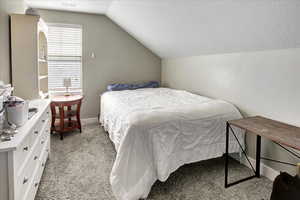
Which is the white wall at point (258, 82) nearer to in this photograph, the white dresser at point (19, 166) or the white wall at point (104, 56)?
the white wall at point (104, 56)

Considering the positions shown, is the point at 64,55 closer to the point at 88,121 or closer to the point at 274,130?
the point at 88,121

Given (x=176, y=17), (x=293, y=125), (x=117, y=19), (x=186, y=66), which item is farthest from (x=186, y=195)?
(x=117, y=19)

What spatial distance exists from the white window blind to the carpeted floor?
1.63 metres

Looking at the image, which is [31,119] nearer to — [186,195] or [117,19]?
[186,195]

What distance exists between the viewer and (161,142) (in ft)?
6.27

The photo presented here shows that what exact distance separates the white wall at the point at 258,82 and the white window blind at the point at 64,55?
2399 mm

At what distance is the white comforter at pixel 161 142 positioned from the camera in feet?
5.89

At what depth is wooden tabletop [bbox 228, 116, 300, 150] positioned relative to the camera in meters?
1.51

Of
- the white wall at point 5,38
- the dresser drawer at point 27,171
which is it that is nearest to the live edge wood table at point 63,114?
the white wall at point 5,38

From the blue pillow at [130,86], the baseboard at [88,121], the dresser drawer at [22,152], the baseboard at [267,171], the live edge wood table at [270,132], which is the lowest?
the baseboard at [267,171]

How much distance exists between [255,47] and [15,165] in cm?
241

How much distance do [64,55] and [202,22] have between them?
9.19 ft

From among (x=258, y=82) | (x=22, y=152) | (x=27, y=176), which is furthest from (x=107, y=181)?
(x=258, y=82)

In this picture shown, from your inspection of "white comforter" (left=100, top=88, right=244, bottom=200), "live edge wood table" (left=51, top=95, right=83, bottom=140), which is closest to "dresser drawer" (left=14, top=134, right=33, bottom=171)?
"white comforter" (left=100, top=88, right=244, bottom=200)
